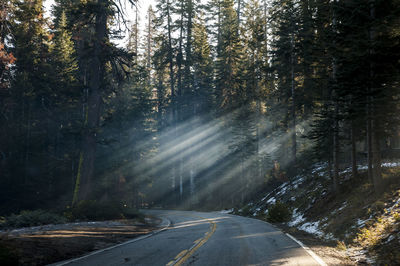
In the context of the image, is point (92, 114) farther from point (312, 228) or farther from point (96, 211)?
point (312, 228)

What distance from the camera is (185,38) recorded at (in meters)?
48.3

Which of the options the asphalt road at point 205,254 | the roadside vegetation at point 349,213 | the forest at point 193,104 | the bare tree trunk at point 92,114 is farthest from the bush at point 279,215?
the bare tree trunk at point 92,114

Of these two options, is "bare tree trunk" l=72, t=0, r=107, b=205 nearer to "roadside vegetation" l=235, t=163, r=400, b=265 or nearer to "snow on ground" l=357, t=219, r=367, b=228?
"roadside vegetation" l=235, t=163, r=400, b=265

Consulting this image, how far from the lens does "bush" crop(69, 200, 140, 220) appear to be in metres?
18.0

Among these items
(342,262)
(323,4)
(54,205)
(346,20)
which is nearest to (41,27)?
(54,205)

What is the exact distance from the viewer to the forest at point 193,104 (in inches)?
617

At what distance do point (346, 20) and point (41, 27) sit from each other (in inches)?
1432

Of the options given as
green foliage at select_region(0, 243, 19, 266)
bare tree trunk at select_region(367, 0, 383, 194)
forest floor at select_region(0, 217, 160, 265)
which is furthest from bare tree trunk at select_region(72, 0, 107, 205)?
bare tree trunk at select_region(367, 0, 383, 194)

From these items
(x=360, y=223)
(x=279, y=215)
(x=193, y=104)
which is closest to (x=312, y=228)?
(x=360, y=223)

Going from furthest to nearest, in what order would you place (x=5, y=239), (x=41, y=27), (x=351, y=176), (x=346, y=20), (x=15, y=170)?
(x=41, y=27)
(x=15, y=170)
(x=351, y=176)
(x=346, y=20)
(x=5, y=239)

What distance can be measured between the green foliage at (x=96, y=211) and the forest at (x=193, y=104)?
1.74 metres

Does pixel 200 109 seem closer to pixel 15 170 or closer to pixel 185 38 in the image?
pixel 185 38

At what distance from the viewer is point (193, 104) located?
52031 millimetres

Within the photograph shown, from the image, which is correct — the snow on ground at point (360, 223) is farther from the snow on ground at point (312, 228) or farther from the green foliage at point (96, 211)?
the green foliage at point (96, 211)
